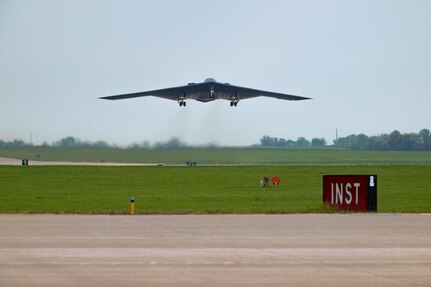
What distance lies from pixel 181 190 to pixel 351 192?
16.2 meters

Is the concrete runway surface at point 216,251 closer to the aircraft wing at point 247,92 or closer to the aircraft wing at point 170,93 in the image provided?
the aircraft wing at point 247,92

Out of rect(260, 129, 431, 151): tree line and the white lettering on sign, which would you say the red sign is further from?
rect(260, 129, 431, 151): tree line

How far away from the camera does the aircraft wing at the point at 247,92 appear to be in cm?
8232

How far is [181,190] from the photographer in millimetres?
45281

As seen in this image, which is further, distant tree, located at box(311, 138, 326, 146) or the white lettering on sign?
distant tree, located at box(311, 138, 326, 146)

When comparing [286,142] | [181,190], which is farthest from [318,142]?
[181,190]

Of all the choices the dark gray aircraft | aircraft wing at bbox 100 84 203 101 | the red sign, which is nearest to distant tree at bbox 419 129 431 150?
the dark gray aircraft

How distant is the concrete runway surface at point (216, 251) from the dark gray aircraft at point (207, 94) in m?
55.7

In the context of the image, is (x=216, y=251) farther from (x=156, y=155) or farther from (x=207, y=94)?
(x=207, y=94)

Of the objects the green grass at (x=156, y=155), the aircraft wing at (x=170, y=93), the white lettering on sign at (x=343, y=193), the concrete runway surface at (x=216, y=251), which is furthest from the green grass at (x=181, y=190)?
the aircraft wing at (x=170, y=93)

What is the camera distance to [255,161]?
85.4 m

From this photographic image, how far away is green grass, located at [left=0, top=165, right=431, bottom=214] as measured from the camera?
Answer: 32250mm

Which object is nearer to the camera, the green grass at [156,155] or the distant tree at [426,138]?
the green grass at [156,155]

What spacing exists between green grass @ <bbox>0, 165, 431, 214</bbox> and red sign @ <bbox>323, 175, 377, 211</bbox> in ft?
2.67
